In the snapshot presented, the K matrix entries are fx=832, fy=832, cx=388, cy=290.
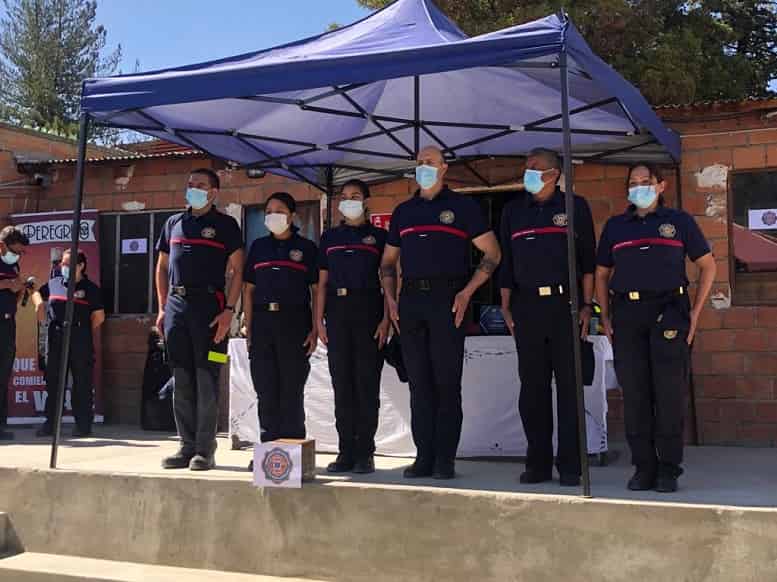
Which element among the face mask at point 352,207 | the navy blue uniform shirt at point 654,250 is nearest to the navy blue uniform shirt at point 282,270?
the face mask at point 352,207

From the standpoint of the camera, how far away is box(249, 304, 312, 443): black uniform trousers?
508 centimetres

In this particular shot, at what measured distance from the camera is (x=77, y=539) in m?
4.81

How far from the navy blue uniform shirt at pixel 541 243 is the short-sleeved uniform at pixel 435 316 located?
19 cm

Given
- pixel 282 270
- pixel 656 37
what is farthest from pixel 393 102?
pixel 656 37

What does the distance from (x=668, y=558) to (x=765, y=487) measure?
108cm

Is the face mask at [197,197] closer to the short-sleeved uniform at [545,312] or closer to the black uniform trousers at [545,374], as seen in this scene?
the short-sleeved uniform at [545,312]

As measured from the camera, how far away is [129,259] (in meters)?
9.22

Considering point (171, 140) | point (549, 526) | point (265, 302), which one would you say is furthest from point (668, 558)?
point (171, 140)

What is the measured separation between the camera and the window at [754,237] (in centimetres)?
682


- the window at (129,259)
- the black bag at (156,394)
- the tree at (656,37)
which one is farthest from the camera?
the tree at (656,37)

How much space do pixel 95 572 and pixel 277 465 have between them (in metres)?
1.15

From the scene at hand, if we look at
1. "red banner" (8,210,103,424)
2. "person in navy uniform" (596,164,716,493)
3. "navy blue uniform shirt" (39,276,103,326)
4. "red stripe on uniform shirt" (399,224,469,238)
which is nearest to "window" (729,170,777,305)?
"person in navy uniform" (596,164,716,493)

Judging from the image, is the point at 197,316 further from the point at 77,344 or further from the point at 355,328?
the point at 77,344

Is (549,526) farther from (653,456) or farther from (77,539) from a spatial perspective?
(77,539)
